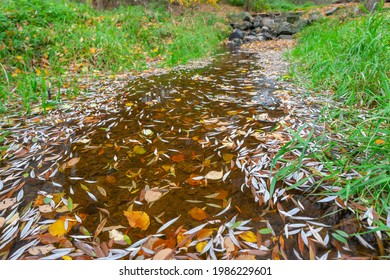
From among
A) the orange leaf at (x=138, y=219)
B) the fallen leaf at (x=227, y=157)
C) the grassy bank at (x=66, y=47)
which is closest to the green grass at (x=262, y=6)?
the grassy bank at (x=66, y=47)

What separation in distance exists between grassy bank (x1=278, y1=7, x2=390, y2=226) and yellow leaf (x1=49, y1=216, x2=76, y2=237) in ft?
4.49

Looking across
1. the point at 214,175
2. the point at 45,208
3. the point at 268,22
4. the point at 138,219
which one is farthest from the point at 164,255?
the point at 268,22

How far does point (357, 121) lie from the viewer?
2180 millimetres

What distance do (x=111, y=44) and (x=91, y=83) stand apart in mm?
1796

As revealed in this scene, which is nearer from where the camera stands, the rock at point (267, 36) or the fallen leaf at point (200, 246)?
the fallen leaf at point (200, 246)

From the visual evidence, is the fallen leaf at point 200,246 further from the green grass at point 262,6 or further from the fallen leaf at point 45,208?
the green grass at point 262,6

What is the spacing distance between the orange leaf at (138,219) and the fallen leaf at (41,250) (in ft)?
1.31

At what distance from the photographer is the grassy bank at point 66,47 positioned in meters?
3.81

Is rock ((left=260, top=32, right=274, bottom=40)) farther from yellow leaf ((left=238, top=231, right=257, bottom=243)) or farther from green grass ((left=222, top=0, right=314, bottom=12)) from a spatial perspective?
yellow leaf ((left=238, top=231, right=257, bottom=243))

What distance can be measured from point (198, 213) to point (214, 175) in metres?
0.38

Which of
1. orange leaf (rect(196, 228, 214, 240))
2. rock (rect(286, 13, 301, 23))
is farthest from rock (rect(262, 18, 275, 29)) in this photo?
orange leaf (rect(196, 228, 214, 240))

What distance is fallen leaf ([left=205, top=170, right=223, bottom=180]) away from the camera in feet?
5.44

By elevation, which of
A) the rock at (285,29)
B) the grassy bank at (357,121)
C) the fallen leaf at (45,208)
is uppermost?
the rock at (285,29)
